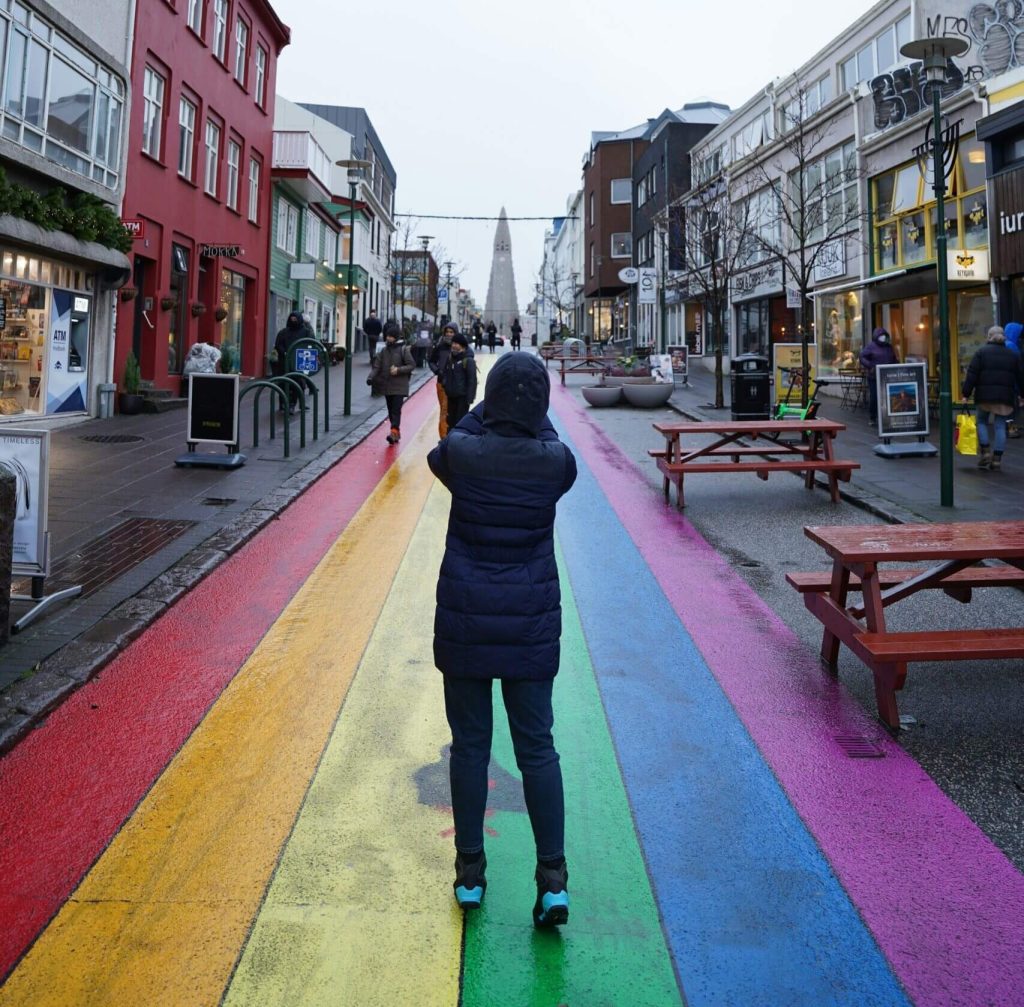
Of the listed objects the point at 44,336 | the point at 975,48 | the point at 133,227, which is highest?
the point at 975,48

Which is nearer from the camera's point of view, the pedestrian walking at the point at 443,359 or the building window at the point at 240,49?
the pedestrian walking at the point at 443,359

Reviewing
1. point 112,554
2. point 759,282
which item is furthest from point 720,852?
point 759,282

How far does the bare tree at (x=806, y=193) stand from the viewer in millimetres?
22734

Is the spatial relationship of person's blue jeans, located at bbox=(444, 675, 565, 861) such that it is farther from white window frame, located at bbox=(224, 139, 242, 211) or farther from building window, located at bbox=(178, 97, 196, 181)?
white window frame, located at bbox=(224, 139, 242, 211)

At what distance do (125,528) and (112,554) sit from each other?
965 millimetres

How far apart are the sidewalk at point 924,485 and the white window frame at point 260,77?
791 inches

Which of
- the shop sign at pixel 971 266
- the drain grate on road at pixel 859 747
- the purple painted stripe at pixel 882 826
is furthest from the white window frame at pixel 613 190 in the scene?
the drain grate on road at pixel 859 747

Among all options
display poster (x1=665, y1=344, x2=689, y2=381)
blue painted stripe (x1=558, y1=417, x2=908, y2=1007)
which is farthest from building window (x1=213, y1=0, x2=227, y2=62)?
blue painted stripe (x1=558, y1=417, x2=908, y2=1007)

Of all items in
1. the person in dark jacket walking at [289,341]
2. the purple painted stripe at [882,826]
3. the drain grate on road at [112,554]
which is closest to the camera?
the purple painted stripe at [882,826]

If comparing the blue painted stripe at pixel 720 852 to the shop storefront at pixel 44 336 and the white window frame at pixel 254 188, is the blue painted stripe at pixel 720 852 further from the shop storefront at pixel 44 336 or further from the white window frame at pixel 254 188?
the white window frame at pixel 254 188

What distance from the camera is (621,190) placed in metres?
56.2

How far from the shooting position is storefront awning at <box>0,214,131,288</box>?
13.1 metres

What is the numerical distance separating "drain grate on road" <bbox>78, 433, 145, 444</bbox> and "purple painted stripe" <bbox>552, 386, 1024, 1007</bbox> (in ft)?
33.1

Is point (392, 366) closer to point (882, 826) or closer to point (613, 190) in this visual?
point (882, 826)
